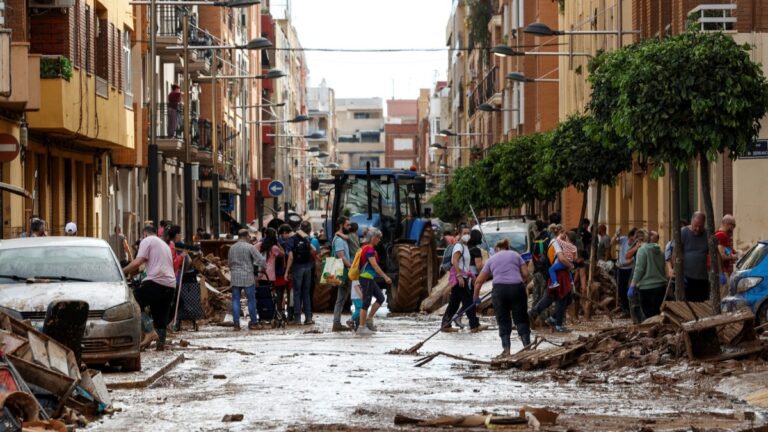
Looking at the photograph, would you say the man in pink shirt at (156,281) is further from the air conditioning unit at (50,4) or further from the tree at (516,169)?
the tree at (516,169)

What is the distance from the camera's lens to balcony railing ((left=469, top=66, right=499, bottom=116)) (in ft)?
298

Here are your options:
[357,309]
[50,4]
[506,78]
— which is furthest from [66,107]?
[506,78]

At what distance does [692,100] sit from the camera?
2431cm

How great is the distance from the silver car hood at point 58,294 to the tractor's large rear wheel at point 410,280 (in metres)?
14.0

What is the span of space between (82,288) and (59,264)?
762 mm

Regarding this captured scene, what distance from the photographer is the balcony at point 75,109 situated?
33.6 metres

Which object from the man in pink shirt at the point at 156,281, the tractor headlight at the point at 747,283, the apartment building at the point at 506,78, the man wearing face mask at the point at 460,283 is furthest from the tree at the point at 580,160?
the man in pink shirt at the point at 156,281

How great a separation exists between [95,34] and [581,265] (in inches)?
571

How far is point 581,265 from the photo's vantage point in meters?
30.5

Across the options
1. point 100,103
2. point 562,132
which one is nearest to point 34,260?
point 100,103

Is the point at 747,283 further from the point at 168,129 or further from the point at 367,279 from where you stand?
the point at 168,129

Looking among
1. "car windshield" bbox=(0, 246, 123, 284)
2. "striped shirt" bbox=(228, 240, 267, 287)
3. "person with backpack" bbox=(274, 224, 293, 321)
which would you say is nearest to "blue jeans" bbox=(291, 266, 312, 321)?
"person with backpack" bbox=(274, 224, 293, 321)

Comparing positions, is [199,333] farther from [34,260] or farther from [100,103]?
[100,103]

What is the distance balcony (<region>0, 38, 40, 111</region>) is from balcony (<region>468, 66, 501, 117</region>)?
188 feet
